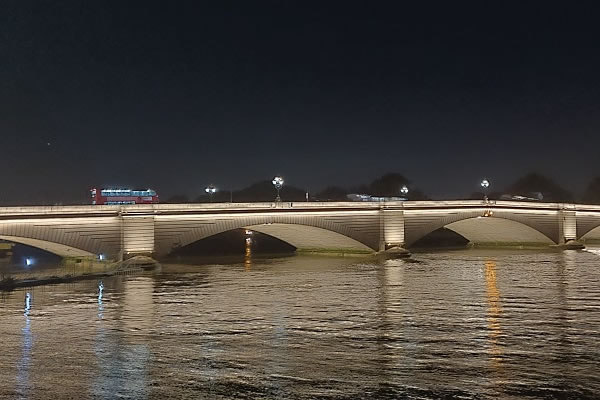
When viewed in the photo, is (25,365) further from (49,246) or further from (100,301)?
(49,246)

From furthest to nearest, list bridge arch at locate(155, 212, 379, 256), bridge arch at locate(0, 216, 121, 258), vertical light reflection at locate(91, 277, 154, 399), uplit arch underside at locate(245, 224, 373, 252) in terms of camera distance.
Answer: uplit arch underside at locate(245, 224, 373, 252) < bridge arch at locate(155, 212, 379, 256) < bridge arch at locate(0, 216, 121, 258) < vertical light reflection at locate(91, 277, 154, 399)

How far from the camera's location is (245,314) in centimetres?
2434

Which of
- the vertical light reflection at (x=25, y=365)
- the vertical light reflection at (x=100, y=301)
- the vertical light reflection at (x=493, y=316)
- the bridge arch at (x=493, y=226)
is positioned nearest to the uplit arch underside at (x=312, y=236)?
the bridge arch at (x=493, y=226)

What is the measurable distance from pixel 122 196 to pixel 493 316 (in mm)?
42806

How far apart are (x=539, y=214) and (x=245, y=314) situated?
49.2 meters

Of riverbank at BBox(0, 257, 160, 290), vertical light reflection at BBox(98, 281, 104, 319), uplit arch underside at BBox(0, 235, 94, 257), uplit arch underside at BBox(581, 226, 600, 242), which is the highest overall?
uplit arch underside at BBox(581, 226, 600, 242)

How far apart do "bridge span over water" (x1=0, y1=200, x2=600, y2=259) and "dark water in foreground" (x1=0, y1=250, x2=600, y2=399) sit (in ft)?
22.2

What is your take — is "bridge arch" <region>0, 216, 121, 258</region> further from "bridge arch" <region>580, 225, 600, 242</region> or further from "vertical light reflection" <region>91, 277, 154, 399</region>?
"bridge arch" <region>580, 225, 600, 242</region>

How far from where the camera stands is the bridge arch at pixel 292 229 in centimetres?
4475

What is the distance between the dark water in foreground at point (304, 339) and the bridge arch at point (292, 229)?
8.86 m

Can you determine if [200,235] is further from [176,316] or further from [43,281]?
[176,316]

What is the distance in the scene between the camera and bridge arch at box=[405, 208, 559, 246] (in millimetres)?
58594

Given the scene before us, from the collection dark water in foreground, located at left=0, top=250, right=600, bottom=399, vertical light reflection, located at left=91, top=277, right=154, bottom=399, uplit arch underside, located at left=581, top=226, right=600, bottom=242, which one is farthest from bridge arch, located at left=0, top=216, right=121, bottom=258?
uplit arch underside, located at left=581, top=226, right=600, bottom=242

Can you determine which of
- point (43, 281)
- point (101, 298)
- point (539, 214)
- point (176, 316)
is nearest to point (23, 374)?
point (176, 316)
